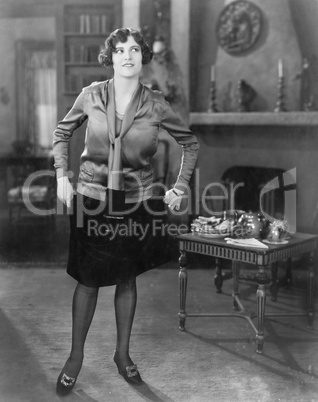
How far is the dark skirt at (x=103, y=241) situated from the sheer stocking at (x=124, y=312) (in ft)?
0.26

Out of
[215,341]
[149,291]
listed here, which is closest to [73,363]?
[215,341]

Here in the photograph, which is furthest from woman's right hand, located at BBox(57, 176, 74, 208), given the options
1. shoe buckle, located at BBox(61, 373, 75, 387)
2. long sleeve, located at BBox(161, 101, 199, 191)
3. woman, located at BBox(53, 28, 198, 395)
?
shoe buckle, located at BBox(61, 373, 75, 387)

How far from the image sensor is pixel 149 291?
13.2ft

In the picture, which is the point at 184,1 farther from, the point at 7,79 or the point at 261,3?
the point at 7,79

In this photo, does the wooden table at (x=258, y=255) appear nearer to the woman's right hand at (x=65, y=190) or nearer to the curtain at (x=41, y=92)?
the woman's right hand at (x=65, y=190)

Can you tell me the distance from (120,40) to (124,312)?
1.26m

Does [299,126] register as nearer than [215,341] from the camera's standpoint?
No

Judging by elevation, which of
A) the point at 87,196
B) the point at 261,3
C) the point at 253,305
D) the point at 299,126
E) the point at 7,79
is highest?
the point at 261,3

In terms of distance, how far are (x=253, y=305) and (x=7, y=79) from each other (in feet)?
13.1

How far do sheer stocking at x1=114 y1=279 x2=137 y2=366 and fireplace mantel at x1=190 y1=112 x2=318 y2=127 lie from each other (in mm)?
2850

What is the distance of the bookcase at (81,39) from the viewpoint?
506 cm

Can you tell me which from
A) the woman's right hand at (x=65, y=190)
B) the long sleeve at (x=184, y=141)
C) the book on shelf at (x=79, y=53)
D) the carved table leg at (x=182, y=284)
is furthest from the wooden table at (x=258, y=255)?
the book on shelf at (x=79, y=53)

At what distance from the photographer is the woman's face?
2.33 meters

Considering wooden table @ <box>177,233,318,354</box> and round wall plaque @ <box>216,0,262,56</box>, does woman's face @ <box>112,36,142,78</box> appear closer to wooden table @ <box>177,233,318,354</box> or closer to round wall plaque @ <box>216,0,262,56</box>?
wooden table @ <box>177,233,318,354</box>
